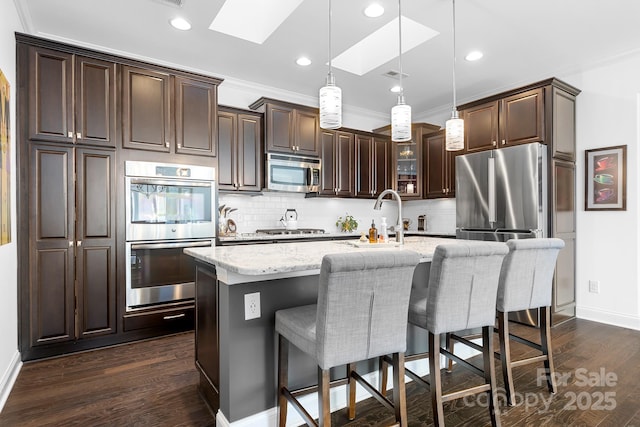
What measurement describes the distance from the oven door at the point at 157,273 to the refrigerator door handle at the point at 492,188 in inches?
125

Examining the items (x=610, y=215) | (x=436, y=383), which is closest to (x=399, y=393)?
(x=436, y=383)

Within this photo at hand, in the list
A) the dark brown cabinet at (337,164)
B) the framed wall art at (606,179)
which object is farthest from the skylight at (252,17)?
the framed wall art at (606,179)

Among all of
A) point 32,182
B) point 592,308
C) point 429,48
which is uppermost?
point 429,48

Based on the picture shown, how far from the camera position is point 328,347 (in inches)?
55.4

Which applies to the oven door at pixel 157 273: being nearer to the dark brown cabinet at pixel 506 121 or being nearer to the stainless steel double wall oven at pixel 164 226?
the stainless steel double wall oven at pixel 164 226

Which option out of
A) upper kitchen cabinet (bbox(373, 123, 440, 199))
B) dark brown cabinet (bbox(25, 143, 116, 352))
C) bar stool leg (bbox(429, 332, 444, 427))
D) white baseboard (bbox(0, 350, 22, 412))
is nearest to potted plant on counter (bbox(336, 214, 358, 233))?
upper kitchen cabinet (bbox(373, 123, 440, 199))

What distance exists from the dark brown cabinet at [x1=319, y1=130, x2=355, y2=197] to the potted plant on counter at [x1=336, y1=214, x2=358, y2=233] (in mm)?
489

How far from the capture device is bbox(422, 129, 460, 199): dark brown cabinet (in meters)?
4.90

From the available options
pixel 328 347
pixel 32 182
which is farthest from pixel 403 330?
pixel 32 182

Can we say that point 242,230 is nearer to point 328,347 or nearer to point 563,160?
point 328,347

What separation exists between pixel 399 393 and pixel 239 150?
10.9ft

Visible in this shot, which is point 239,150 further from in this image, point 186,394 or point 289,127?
point 186,394

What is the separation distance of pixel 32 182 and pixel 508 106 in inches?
184

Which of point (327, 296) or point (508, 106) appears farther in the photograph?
point (508, 106)
